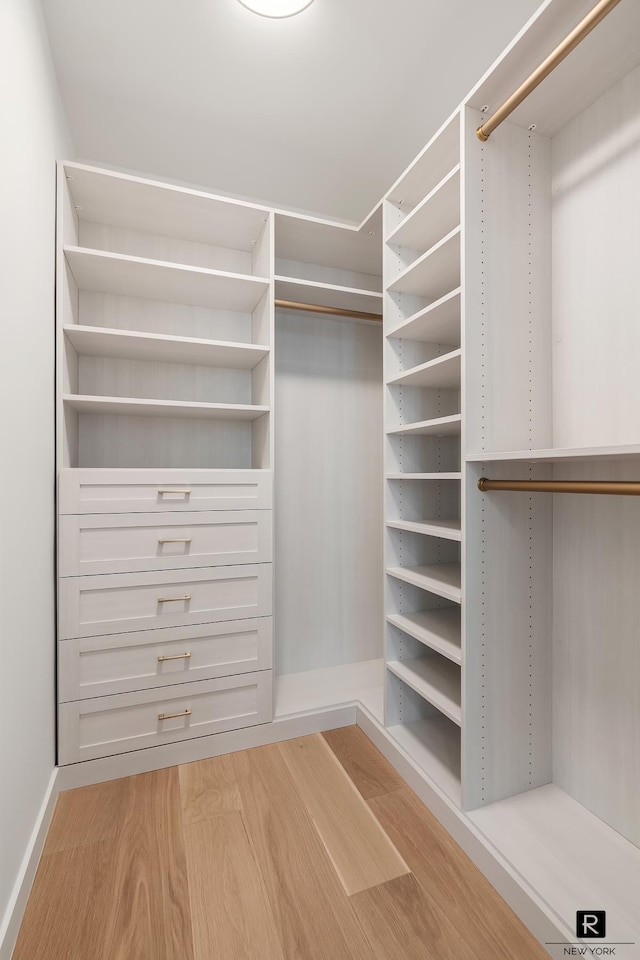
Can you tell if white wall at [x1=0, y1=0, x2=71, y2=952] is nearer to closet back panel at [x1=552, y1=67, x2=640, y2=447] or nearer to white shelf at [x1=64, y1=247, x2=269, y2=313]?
white shelf at [x1=64, y1=247, x2=269, y2=313]

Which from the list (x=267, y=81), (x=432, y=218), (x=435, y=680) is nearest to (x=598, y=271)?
(x=432, y=218)

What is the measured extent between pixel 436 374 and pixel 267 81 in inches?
49.2

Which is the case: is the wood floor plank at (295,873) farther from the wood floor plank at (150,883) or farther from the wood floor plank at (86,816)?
the wood floor plank at (86,816)

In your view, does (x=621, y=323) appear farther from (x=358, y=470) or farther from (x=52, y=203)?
(x=52, y=203)

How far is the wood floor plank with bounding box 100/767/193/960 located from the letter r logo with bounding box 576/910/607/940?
907 millimetres

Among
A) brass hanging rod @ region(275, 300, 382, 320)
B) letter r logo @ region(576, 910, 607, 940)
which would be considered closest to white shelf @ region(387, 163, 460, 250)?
brass hanging rod @ region(275, 300, 382, 320)

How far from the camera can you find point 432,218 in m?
1.68

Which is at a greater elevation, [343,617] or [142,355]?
[142,355]

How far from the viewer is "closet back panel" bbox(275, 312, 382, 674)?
2.42 m

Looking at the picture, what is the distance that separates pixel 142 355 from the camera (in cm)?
203

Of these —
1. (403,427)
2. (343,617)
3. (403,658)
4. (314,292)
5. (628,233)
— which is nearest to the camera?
(628,233)

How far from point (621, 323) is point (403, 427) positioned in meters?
0.75

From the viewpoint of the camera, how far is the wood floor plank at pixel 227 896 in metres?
1.09

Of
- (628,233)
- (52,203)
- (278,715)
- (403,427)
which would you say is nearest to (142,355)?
(52,203)
